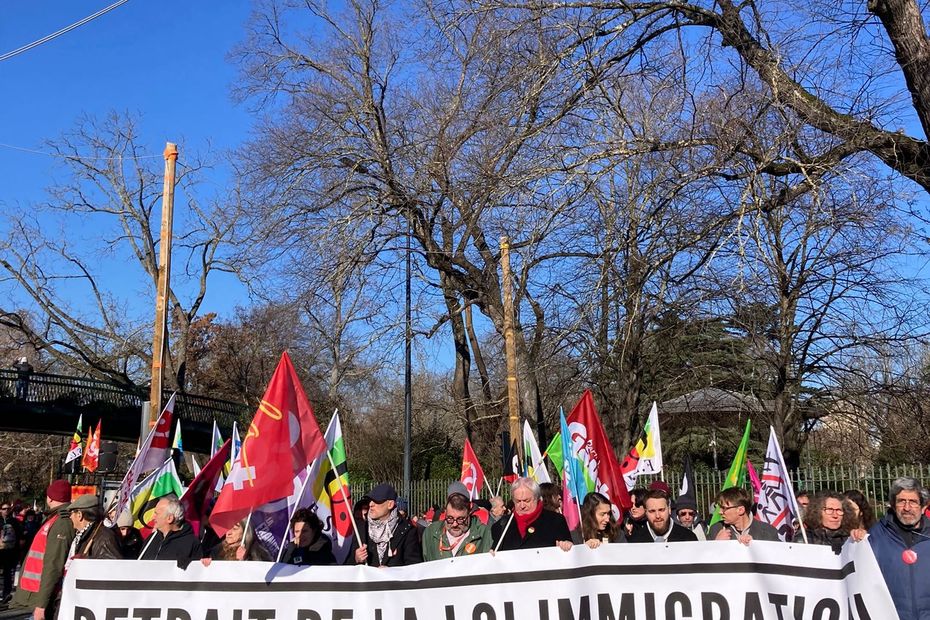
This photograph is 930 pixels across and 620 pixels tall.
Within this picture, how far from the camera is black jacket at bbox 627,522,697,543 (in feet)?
22.4

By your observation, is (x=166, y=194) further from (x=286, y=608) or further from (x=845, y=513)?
(x=845, y=513)

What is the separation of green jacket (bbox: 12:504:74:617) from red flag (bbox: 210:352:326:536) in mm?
2241

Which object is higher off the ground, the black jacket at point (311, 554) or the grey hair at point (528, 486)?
the grey hair at point (528, 486)

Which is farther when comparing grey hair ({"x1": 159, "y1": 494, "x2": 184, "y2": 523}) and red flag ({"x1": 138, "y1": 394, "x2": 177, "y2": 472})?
red flag ({"x1": 138, "y1": 394, "x2": 177, "y2": 472})

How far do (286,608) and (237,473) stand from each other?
3.03ft

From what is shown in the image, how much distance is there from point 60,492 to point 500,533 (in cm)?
422

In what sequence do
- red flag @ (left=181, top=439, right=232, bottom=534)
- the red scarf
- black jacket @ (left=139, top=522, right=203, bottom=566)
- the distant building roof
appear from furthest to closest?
the distant building roof
red flag @ (left=181, top=439, right=232, bottom=534)
black jacket @ (left=139, top=522, right=203, bottom=566)
the red scarf

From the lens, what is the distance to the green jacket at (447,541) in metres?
7.04

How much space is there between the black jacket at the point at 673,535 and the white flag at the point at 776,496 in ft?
2.50

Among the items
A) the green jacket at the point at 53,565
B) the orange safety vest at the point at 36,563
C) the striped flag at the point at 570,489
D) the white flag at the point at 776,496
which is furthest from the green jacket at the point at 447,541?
the orange safety vest at the point at 36,563

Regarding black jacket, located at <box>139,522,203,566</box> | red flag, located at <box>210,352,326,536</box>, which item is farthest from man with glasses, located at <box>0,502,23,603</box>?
red flag, located at <box>210,352,326,536</box>

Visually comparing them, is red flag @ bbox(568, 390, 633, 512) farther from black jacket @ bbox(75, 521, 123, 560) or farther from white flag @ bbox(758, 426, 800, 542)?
black jacket @ bbox(75, 521, 123, 560)

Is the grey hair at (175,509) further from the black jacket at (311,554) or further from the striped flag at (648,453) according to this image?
the striped flag at (648,453)

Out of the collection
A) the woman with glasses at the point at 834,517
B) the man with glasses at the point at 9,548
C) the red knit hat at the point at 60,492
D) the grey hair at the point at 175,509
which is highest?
the red knit hat at the point at 60,492
